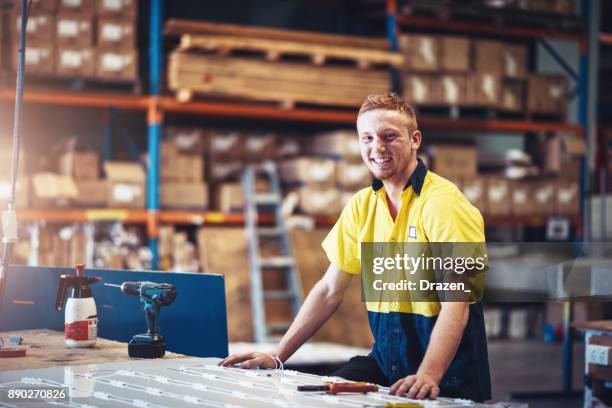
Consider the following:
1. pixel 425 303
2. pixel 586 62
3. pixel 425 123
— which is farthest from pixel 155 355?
pixel 586 62

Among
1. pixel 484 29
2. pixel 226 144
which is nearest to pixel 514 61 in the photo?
pixel 484 29

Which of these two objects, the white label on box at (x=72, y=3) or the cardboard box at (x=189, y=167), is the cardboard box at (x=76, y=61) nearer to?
the white label on box at (x=72, y=3)

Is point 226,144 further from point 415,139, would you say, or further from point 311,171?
point 415,139

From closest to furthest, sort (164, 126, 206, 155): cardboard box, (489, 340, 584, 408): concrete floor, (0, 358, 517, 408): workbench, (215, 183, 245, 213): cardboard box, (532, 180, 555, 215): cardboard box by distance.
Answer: (0, 358, 517, 408): workbench < (489, 340, 584, 408): concrete floor < (164, 126, 206, 155): cardboard box < (215, 183, 245, 213): cardboard box < (532, 180, 555, 215): cardboard box

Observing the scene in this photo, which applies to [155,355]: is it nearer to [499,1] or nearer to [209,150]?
[209,150]

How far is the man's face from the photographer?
353cm

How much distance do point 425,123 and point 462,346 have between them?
7554 millimetres

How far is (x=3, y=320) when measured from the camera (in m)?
4.25

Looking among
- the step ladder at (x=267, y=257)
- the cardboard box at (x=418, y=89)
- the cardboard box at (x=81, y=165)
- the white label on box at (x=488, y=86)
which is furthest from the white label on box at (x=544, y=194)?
the cardboard box at (x=81, y=165)

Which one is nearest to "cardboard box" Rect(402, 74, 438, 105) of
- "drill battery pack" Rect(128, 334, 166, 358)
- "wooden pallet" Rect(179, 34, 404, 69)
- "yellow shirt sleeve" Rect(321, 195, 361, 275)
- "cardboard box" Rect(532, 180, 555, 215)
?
"wooden pallet" Rect(179, 34, 404, 69)

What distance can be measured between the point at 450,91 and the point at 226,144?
107 inches

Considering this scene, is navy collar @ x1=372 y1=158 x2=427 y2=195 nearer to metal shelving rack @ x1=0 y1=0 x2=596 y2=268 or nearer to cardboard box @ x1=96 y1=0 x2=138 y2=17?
metal shelving rack @ x1=0 y1=0 x2=596 y2=268

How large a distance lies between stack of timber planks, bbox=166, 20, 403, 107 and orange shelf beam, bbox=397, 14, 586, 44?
2.25 feet

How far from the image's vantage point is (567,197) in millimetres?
11805
